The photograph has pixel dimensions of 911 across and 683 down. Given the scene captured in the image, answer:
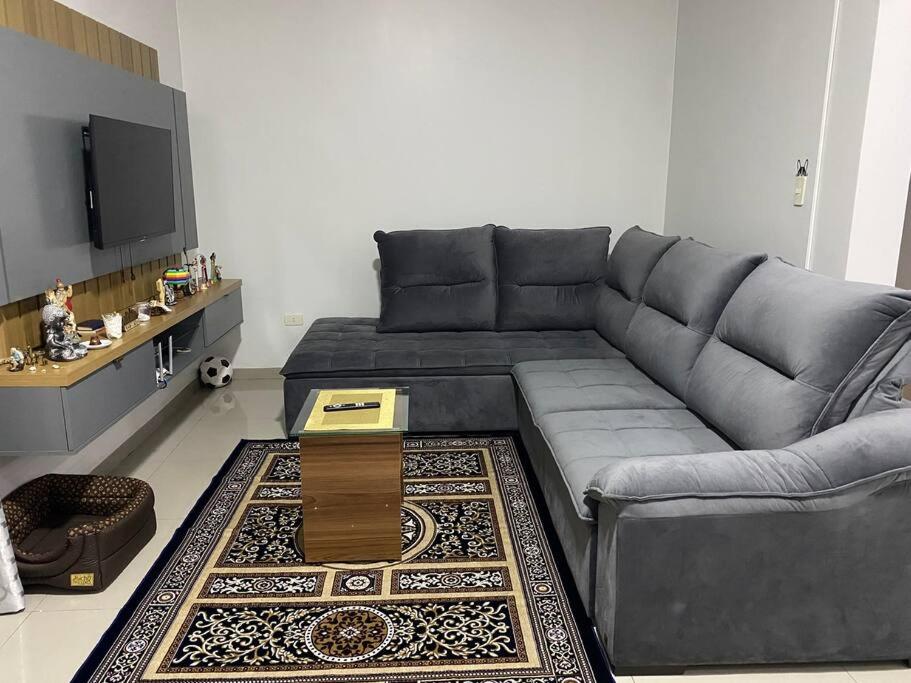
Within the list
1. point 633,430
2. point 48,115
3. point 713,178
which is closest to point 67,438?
point 48,115

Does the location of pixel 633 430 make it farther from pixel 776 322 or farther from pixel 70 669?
pixel 70 669

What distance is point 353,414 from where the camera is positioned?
2713 mm

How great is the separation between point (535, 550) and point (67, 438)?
5.66 ft

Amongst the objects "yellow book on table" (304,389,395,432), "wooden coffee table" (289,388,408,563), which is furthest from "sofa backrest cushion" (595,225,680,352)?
"wooden coffee table" (289,388,408,563)

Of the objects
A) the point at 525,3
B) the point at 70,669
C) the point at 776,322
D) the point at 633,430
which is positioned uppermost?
the point at 525,3

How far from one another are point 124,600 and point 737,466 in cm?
201

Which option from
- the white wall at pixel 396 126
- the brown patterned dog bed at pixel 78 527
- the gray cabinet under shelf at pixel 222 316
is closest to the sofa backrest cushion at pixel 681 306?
the white wall at pixel 396 126

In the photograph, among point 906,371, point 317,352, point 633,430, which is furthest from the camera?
point 317,352

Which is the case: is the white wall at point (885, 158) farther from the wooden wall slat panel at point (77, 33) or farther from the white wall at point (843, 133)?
the wooden wall slat panel at point (77, 33)

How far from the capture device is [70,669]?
2111 millimetres

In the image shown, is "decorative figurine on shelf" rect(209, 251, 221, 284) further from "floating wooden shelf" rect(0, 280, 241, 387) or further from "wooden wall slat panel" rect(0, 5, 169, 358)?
"floating wooden shelf" rect(0, 280, 241, 387)

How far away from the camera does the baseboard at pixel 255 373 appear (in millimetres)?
5039

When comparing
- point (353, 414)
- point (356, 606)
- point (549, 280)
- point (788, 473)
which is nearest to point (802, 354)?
point (788, 473)

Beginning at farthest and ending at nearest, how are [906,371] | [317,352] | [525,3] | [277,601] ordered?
1. [525,3]
2. [317,352]
3. [277,601]
4. [906,371]
